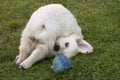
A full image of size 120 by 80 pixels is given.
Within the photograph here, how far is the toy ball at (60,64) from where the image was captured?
18.5 feet

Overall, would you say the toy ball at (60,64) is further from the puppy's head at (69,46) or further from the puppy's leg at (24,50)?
the puppy's leg at (24,50)

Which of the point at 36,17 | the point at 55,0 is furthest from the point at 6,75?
the point at 55,0

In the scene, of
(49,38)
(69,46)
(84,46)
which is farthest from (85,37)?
(49,38)

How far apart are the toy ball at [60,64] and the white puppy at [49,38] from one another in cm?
29

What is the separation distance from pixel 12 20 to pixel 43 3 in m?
1.17

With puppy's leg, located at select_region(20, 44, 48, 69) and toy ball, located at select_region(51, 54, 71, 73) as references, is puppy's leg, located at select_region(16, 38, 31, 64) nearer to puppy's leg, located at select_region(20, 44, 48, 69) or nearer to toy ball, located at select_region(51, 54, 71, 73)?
puppy's leg, located at select_region(20, 44, 48, 69)

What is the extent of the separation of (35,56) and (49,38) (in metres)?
0.32

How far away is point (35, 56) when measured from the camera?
5891 millimetres

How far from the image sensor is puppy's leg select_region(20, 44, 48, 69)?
5.86 m

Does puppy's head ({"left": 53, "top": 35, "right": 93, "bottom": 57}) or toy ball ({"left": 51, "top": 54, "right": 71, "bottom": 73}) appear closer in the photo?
toy ball ({"left": 51, "top": 54, "right": 71, "bottom": 73})

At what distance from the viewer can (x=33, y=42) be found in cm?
607

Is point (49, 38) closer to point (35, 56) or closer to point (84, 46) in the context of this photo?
point (35, 56)

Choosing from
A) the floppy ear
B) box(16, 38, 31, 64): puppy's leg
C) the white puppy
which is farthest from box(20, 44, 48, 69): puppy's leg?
the floppy ear

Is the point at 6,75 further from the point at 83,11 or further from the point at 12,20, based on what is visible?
the point at 83,11
